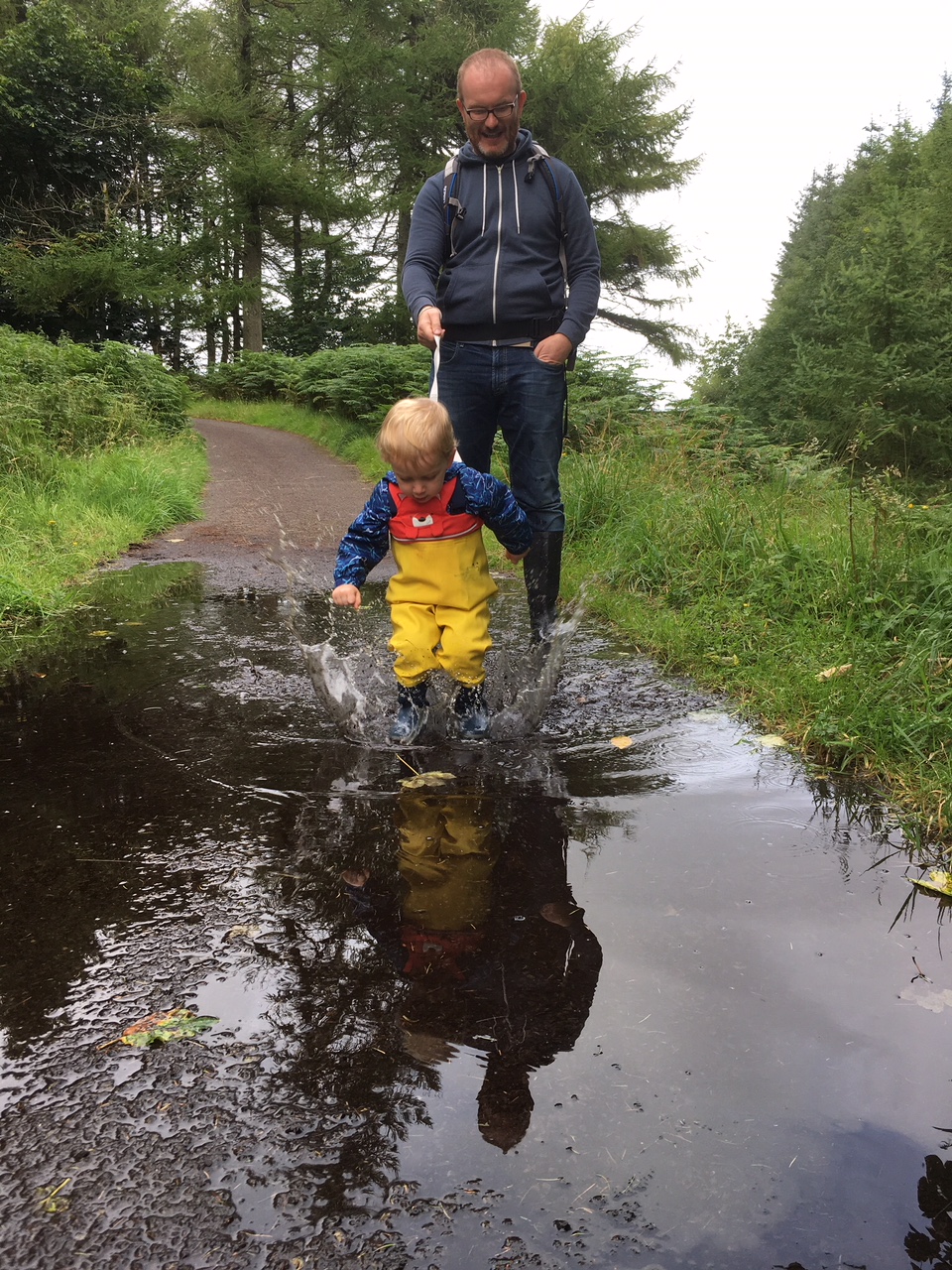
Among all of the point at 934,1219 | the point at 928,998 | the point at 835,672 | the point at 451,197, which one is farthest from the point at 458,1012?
the point at 451,197

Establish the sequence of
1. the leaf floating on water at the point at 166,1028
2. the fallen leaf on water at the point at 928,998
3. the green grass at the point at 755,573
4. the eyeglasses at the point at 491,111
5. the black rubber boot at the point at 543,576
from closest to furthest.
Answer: the leaf floating on water at the point at 166,1028 → the fallen leaf on water at the point at 928,998 → the green grass at the point at 755,573 → the eyeglasses at the point at 491,111 → the black rubber boot at the point at 543,576

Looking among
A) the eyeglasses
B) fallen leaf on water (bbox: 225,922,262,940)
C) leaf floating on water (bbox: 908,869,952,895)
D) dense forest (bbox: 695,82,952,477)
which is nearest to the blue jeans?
the eyeglasses

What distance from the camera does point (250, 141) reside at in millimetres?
26000

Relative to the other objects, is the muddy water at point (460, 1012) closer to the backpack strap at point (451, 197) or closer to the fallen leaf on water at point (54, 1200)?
the fallen leaf on water at point (54, 1200)

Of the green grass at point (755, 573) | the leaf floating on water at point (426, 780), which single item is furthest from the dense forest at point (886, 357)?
the leaf floating on water at point (426, 780)

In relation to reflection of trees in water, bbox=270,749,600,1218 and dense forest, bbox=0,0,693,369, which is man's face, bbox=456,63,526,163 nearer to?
reflection of trees in water, bbox=270,749,600,1218

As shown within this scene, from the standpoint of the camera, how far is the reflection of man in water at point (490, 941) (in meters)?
1.78

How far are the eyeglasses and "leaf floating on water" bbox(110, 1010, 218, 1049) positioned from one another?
11.2ft

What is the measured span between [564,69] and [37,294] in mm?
15258

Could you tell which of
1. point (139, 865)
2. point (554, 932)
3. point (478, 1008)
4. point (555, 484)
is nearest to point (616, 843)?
point (554, 932)

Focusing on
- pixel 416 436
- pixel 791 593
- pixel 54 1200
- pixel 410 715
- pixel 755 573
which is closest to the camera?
pixel 54 1200

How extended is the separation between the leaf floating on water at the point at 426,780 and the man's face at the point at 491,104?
2.49 metres

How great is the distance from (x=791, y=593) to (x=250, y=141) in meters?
26.9

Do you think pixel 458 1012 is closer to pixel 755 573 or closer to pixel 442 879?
pixel 442 879
